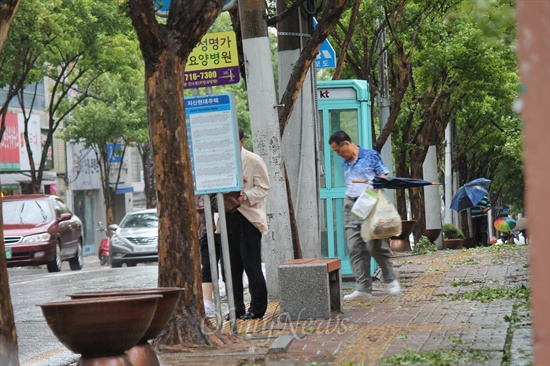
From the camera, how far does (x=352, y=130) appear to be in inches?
583

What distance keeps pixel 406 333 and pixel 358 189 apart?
2.96 m

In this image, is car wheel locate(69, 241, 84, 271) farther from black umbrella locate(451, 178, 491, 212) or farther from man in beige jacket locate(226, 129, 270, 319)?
man in beige jacket locate(226, 129, 270, 319)

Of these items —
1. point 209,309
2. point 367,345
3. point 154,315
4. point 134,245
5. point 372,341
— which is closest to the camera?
point 154,315

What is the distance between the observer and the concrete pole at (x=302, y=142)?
44.0 ft

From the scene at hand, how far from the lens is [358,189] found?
11.3 m

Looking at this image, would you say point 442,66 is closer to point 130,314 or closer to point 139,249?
point 139,249

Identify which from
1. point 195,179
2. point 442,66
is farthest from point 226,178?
point 442,66

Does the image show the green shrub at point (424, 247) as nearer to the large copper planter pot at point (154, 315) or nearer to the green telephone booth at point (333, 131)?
the green telephone booth at point (333, 131)

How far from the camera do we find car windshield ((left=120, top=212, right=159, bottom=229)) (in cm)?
2939

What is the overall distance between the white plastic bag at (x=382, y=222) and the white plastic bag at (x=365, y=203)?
5 cm

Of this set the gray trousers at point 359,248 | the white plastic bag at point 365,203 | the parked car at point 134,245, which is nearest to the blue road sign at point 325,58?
the gray trousers at point 359,248

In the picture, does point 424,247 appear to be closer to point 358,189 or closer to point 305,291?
point 358,189

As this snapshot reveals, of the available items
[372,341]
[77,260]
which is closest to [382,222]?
[372,341]

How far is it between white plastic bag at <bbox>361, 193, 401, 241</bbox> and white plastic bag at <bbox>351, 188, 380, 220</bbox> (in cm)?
5
